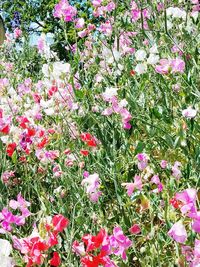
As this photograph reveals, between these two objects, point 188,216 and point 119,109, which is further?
point 119,109

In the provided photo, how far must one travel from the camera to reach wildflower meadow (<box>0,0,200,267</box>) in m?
1.30

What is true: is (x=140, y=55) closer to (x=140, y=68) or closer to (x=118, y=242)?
(x=140, y=68)

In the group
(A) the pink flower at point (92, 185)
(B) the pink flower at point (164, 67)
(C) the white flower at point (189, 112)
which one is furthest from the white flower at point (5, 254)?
(B) the pink flower at point (164, 67)

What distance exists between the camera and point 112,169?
6.14 feet

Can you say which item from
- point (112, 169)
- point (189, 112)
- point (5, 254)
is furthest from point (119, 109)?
point (5, 254)

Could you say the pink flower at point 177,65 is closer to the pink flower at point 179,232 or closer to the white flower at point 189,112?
the white flower at point 189,112

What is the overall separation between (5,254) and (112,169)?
0.72 metres

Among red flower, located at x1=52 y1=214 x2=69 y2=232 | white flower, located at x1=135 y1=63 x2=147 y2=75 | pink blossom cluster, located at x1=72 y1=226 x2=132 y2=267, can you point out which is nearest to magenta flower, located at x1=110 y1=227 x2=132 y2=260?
pink blossom cluster, located at x1=72 y1=226 x2=132 y2=267

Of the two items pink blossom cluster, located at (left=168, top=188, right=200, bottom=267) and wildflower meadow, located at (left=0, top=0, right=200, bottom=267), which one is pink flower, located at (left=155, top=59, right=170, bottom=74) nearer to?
wildflower meadow, located at (left=0, top=0, right=200, bottom=267)

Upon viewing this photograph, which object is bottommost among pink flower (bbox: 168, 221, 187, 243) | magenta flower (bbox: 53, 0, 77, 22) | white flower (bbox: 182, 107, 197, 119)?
pink flower (bbox: 168, 221, 187, 243)

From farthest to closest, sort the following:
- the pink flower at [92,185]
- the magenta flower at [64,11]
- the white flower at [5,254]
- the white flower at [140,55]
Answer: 1. the magenta flower at [64,11]
2. the white flower at [140,55]
3. the pink flower at [92,185]
4. the white flower at [5,254]

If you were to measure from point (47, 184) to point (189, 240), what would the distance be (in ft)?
3.48

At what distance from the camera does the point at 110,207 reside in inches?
77.9

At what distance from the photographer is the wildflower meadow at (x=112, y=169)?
130 centimetres
